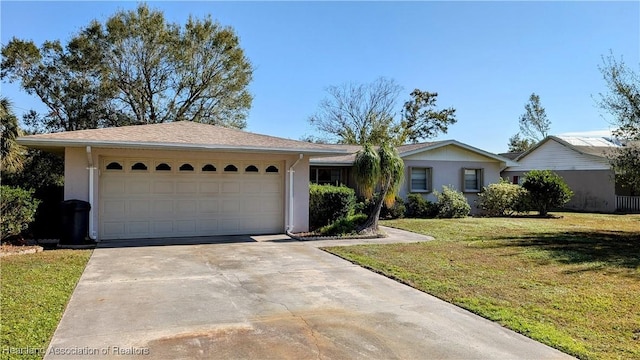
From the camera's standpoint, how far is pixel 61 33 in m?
24.3

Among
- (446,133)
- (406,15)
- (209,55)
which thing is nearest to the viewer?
(406,15)

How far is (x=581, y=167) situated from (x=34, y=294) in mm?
26506

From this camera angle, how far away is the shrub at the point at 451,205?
18.2 metres

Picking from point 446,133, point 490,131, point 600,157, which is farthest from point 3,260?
point 490,131

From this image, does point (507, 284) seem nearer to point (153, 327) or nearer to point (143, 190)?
point (153, 327)

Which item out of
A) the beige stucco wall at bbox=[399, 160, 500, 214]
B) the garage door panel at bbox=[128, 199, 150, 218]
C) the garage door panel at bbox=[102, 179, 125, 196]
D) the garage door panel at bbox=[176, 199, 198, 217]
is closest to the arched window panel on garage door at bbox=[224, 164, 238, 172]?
the garage door panel at bbox=[176, 199, 198, 217]

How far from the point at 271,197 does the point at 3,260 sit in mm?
6684

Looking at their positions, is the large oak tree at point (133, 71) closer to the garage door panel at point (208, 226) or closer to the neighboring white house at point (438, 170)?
the neighboring white house at point (438, 170)

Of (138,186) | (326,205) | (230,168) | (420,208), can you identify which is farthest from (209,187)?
(420,208)

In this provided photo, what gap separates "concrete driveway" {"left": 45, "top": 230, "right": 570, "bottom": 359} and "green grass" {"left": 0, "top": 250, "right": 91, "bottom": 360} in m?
0.17

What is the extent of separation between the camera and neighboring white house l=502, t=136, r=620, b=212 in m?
23.2

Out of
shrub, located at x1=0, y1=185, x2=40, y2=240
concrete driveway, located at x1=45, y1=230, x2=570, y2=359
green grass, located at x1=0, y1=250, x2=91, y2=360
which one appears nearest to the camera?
concrete driveway, located at x1=45, y1=230, x2=570, y2=359

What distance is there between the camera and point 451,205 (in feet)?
59.9

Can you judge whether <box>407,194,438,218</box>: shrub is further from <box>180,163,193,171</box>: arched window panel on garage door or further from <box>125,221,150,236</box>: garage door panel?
<box>125,221,150,236</box>: garage door panel
